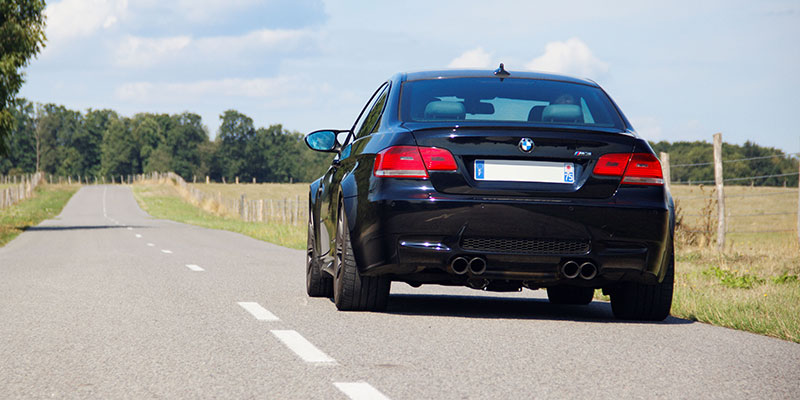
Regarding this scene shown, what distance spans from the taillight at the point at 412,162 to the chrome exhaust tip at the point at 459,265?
0.58m

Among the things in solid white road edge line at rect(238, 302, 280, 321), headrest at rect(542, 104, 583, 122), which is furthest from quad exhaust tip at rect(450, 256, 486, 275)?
solid white road edge line at rect(238, 302, 280, 321)

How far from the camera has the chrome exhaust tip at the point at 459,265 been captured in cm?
653

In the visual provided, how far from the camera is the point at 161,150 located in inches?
6988

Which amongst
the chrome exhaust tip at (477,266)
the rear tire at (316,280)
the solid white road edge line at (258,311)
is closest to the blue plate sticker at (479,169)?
the chrome exhaust tip at (477,266)

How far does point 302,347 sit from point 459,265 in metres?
1.25

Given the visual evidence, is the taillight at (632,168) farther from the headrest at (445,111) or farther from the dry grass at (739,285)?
the dry grass at (739,285)

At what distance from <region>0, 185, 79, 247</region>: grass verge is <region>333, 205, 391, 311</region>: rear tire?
16583 mm

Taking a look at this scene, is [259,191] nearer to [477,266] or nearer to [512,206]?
[477,266]

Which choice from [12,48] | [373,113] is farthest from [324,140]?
[12,48]

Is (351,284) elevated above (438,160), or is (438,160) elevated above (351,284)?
(438,160)

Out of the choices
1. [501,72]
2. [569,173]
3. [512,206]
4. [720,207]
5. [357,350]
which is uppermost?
[501,72]

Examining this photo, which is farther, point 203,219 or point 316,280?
point 203,219

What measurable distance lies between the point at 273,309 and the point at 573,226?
8.76 feet

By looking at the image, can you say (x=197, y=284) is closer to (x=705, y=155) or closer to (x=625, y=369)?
(x=625, y=369)
